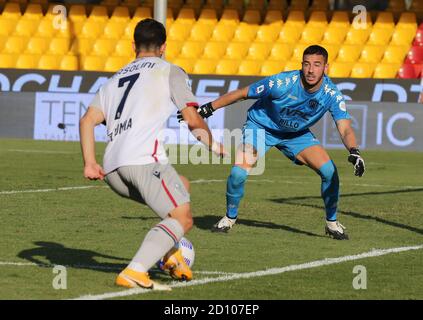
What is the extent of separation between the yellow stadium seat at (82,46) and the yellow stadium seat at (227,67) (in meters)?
3.65

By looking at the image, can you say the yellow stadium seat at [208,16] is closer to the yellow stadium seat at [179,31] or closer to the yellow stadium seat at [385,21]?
the yellow stadium seat at [179,31]

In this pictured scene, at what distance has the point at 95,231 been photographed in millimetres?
12273

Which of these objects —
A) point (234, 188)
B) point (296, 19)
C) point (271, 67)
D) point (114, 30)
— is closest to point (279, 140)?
point (234, 188)

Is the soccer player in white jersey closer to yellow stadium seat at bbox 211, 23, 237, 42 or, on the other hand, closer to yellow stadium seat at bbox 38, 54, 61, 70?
yellow stadium seat at bbox 38, 54, 61, 70

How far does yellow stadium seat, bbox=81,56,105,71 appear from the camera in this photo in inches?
1178

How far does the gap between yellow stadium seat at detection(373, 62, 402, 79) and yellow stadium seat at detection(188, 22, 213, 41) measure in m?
4.67

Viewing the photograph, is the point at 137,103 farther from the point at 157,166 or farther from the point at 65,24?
the point at 65,24

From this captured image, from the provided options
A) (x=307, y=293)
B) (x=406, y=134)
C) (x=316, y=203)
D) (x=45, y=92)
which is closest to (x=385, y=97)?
(x=406, y=134)

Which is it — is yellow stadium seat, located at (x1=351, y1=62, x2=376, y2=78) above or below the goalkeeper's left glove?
above

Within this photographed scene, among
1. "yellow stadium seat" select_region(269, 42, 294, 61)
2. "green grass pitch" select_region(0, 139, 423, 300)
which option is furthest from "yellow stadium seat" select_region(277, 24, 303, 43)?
"green grass pitch" select_region(0, 139, 423, 300)

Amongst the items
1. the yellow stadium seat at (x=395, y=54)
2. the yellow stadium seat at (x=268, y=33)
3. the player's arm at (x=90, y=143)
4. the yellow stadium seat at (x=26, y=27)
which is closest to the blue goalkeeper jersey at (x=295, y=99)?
the player's arm at (x=90, y=143)

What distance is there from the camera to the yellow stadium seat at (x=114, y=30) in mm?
31406

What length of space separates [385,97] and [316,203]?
11.2 m

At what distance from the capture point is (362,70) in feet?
94.9
